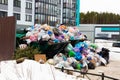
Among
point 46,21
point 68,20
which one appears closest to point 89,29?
point 46,21

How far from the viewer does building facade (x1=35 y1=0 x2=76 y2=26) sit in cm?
4784

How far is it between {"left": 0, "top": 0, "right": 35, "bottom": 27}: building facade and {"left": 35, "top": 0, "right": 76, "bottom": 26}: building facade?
2424 millimetres

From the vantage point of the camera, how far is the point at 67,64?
44.9 feet

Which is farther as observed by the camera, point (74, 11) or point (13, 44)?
point (74, 11)

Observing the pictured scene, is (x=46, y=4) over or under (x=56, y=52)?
over

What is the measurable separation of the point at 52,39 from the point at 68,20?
47.2 meters

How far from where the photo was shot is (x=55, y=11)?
53.9 meters

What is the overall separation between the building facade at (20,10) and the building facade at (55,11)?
7.95ft

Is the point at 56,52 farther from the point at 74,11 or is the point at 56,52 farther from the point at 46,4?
the point at 74,11

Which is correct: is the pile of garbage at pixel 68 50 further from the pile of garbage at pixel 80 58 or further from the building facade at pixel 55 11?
the building facade at pixel 55 11

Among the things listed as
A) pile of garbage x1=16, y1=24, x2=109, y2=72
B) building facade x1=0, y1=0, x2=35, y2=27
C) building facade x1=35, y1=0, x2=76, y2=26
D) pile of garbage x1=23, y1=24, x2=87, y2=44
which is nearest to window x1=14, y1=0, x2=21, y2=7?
building facade x1=0, y1=0, x2=35, y2=27

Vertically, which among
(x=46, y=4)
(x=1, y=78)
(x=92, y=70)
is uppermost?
(x=46, y=4)

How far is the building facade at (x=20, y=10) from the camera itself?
37812 mm

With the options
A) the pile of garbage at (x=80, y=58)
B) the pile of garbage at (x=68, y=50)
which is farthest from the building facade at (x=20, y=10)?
the pile of garbage at (x=68, y=50)
